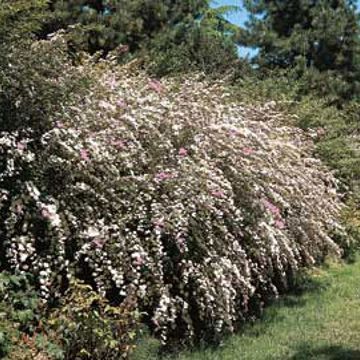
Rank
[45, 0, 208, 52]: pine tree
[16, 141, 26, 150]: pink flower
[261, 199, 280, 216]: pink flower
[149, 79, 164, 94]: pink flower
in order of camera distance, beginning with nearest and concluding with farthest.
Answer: [16, 141, 26, 150]: pink flower → [261, 199, 280, 216]: pink flower → [149, 79, 164, 94]: pink flower → [45, 0, 208, 52]: pine tree

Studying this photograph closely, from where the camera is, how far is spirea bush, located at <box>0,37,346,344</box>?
5.18m

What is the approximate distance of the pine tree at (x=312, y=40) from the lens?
2000cm

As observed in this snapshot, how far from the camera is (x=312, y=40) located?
816 inches

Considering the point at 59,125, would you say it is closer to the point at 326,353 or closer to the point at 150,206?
the point at 150,206

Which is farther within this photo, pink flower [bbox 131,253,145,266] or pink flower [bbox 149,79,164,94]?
pink flower [bbox 149,79,164,94]

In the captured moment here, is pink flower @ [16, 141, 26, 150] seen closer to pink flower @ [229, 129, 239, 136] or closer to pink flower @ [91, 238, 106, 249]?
pink flower @ [91, 238, 106, 249]

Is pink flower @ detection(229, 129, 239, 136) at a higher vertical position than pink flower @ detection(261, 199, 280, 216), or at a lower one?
higher

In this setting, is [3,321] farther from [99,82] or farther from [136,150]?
[99,82]

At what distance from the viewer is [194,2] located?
1802 cm

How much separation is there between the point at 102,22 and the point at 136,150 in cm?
1055

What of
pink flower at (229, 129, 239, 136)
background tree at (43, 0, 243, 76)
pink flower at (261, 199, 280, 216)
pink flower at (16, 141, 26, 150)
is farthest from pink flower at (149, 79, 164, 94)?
background tree at (43, 0, 243, 76)

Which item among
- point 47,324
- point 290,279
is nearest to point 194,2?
point 290,279

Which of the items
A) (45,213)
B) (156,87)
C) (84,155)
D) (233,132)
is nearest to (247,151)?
(233,132)

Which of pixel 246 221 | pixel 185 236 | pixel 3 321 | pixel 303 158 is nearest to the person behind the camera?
pixel 3 321
